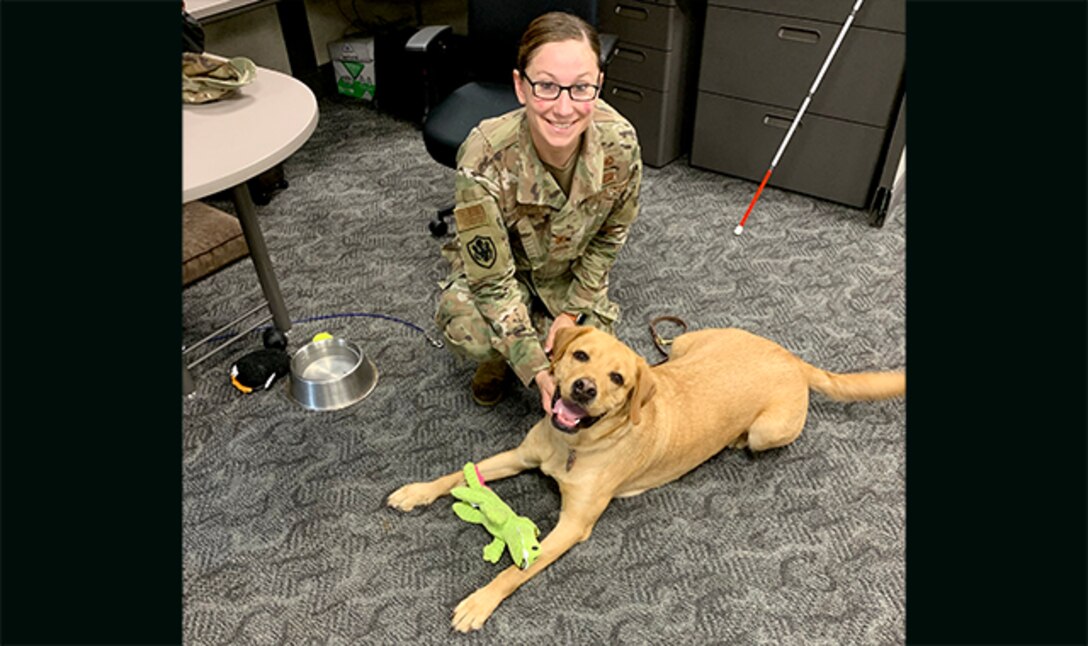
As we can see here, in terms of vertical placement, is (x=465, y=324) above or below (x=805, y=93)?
below

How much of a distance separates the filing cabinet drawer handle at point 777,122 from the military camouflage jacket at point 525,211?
4.57 ft

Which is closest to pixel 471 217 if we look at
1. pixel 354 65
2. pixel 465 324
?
pixel 465 324

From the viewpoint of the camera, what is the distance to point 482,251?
171cm

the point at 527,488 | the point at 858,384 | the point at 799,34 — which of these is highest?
the point at 799,34

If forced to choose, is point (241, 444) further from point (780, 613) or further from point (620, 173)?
point (780, 613)

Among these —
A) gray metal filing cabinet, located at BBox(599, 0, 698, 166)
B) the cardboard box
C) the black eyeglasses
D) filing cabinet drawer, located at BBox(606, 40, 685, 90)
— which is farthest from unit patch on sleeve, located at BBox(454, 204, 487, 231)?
the cardboard box

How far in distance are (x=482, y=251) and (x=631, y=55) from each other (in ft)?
5.62

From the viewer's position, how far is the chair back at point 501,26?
220 cm

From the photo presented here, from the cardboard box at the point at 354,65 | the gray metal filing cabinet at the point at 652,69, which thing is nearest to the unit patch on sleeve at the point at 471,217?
the gray metal filing cabinet at the point at 652,69

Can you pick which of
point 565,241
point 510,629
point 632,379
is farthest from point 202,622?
point 565,241

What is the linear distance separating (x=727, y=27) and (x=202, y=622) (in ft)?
9.21

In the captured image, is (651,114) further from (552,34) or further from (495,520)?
(495,520)

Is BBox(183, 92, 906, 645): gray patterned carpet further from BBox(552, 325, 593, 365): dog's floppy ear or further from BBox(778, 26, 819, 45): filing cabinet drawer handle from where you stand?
BBox(778, 26, 819, 45): filing cabinet drawer handle

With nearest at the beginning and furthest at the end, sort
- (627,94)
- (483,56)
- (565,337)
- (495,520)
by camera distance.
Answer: (565,337), (495,520), (483,56), (627,94)
